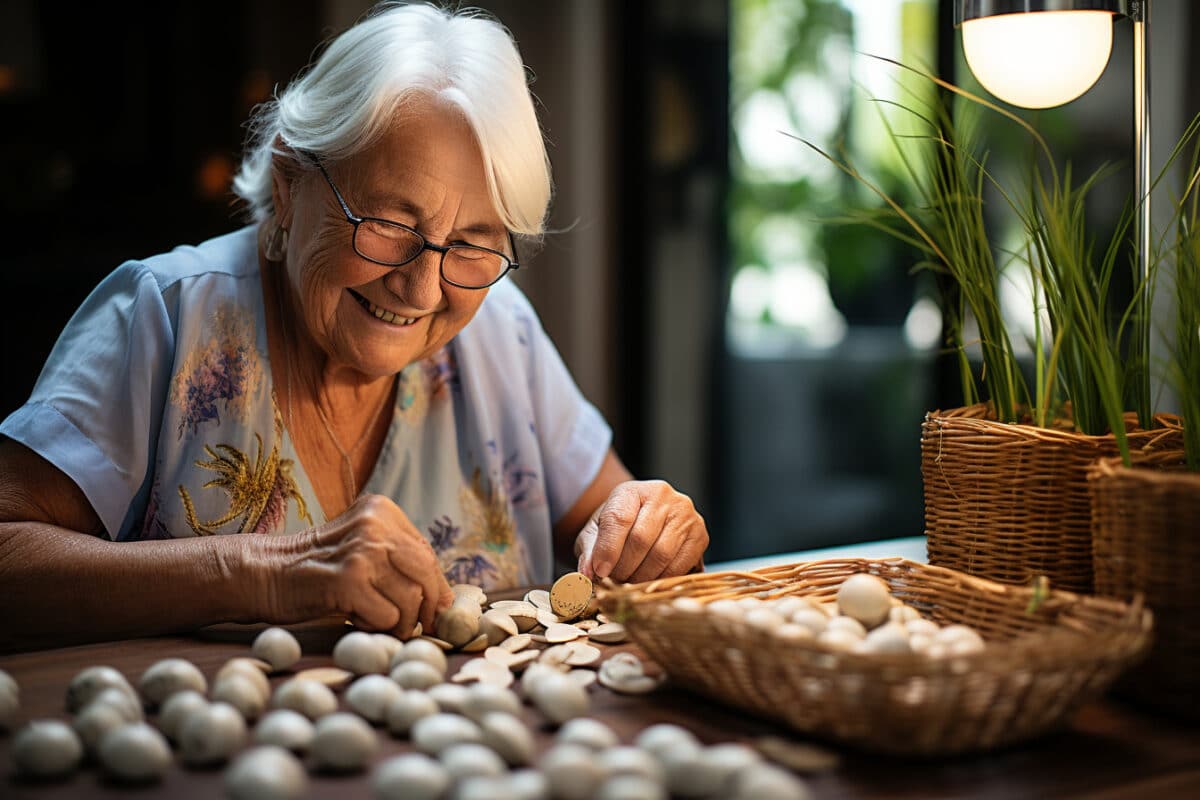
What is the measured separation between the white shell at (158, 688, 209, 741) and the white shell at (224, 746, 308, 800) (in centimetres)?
12

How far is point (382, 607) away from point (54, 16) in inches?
128

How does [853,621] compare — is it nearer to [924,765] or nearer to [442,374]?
[924,765]

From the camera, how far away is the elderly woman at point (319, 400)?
125 centimetres

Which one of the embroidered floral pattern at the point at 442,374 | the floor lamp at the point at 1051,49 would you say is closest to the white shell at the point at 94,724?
the embroidered floral pattern at the point at 442,374

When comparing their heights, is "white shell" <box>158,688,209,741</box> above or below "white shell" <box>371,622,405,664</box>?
above

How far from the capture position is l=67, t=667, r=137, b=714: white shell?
3.22ft

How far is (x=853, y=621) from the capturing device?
107 centimetres

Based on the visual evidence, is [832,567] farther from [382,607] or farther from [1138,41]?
[1138,41]

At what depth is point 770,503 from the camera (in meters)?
4.14

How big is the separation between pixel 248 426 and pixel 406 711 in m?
0.75

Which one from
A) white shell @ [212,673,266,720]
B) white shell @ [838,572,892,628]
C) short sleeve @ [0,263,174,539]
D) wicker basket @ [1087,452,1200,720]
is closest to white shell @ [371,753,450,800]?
white shell @ [212,673,266,720]

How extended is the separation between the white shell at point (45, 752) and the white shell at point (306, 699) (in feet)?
0.56

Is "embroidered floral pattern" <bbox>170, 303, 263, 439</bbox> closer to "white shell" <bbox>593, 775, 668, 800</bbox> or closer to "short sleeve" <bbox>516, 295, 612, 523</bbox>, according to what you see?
"short sleeve" <bbox>516, 295, 612, 523</bbox>

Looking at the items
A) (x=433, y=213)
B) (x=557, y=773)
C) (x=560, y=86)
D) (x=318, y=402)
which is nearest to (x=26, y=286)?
(x=560, y=86)
